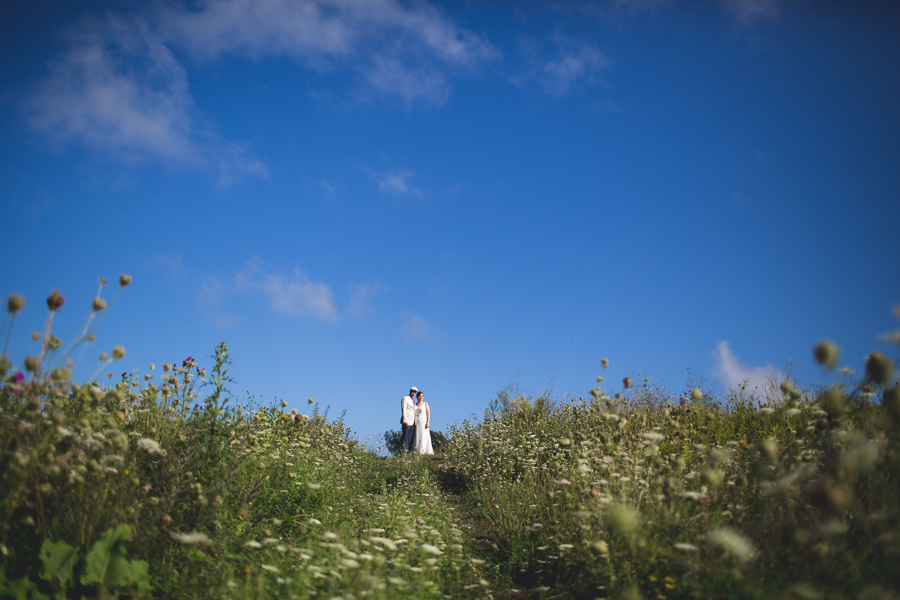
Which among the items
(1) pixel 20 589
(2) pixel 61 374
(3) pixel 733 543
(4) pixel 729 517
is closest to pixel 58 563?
(1) pixel 20 589

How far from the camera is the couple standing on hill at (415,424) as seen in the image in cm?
1384

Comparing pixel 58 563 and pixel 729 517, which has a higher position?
pixel 729 517

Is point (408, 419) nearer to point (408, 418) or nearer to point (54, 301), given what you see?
point (408, 418)

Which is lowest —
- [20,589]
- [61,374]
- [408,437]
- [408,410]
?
[20,589]

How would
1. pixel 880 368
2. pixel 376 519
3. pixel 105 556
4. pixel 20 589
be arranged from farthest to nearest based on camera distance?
pixel 376 519, pixel 105 556, pixel 20 589, pixel 880 368

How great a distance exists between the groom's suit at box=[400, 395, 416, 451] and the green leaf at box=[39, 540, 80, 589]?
450 inches

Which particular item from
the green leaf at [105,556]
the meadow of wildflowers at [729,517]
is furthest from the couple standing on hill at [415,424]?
the green leaf at [105,556]

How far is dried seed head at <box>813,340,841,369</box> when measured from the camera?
200 cm

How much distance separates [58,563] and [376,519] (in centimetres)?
254

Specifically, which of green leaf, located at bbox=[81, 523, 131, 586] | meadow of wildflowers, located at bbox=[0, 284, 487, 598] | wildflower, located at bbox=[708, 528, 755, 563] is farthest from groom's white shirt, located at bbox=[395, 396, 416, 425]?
wildflower, located at bbox=[708, 528, 755, 563]

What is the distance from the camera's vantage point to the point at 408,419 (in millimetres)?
13906

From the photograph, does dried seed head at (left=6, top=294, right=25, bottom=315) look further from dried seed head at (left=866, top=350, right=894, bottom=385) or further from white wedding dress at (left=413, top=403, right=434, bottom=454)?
white wedding dress at (left=413, top=403, right=434, bottom=454)

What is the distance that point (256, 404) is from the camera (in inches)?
243

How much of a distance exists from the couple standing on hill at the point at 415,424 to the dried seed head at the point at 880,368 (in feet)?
40.3
